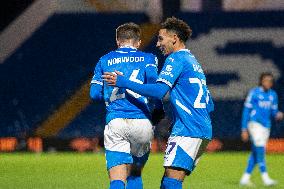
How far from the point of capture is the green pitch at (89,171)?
11.9 m

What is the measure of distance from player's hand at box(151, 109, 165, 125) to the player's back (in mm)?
158

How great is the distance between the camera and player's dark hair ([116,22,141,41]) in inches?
290

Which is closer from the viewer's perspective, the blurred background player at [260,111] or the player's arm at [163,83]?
the player's arm at [163,83]

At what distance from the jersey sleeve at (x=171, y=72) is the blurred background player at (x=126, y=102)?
956 millimetres

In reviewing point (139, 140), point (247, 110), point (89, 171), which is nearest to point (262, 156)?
point (247, 110)

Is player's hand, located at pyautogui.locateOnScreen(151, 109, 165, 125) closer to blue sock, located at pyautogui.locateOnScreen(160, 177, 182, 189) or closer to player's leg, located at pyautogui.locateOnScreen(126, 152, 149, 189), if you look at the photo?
player's leg, located at pyautogui.locateOnScreen(126, 152, 149, 189)

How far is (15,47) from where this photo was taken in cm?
2230

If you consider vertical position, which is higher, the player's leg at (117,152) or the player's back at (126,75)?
the player's back at (126,75)

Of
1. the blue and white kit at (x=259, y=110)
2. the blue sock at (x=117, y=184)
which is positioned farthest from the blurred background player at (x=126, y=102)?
the blue and white kit at (x=259, y=110)

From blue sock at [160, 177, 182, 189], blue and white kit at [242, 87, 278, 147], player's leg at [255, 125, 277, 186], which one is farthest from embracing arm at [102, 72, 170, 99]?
blue and white kit at [242, 87, 278, 147]

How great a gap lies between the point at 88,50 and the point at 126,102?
49.4 feet

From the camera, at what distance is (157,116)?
751cm

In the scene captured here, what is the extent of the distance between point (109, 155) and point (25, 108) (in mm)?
15198

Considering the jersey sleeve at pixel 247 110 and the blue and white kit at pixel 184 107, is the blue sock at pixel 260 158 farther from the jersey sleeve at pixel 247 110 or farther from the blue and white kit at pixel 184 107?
the blue and white kit at pixel 184 107
